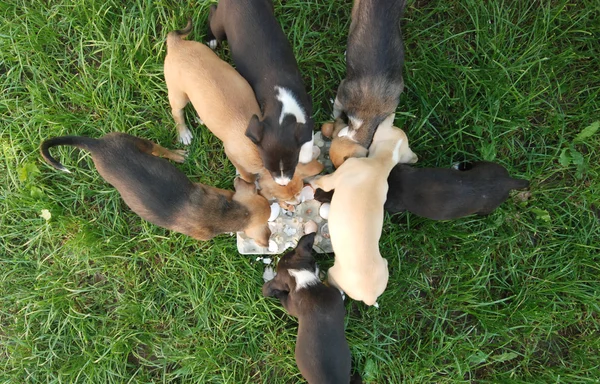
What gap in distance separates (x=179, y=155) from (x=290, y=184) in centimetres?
133

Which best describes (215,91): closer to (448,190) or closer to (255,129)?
(255,129)

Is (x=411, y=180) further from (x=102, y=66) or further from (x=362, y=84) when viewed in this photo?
(x=102, y=66)

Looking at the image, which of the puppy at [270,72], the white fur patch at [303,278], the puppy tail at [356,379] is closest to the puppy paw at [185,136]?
the puppy at [270,72]

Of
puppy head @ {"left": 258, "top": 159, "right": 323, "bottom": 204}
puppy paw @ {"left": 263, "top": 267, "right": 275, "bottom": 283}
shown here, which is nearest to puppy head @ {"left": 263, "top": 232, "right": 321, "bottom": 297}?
puppy paw @ {"left": 263, "top": 267, "right": 275, "bottom": 283}

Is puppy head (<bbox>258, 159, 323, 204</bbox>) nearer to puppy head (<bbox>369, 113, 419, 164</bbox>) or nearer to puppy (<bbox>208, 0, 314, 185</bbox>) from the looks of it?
puppy (<bbox>208, 0, 314, 185</bbox>)

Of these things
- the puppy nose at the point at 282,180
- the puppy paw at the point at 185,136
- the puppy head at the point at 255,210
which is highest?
the puppy nose at the point at 282,180

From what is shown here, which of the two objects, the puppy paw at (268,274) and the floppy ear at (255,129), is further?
the puppy paw at (268,274)

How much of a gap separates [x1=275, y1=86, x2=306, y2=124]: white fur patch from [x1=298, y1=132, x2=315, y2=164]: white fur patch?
215 mm

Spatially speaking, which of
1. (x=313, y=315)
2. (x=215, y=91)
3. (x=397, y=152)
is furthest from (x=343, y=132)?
(x=313, y=315)

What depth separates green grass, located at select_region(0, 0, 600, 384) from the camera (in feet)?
14.8

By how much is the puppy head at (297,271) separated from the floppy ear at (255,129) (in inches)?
42.4

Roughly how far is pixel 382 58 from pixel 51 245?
13.1 feet

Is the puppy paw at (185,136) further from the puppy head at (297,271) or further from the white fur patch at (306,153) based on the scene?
the puppy head at (297,271)

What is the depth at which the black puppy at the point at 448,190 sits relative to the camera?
3953 millimetres
